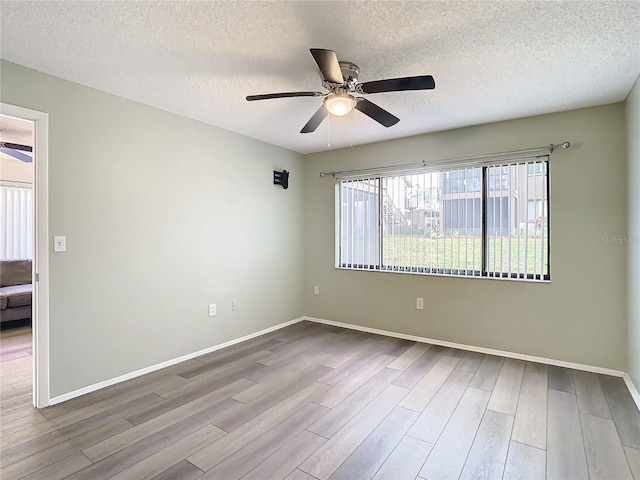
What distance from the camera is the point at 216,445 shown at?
201 cm

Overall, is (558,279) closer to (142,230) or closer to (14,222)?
(142,230)

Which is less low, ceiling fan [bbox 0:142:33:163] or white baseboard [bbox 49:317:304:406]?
ceiling fan [bbox 0:142:33:163]

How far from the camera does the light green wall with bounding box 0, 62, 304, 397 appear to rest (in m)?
2.55

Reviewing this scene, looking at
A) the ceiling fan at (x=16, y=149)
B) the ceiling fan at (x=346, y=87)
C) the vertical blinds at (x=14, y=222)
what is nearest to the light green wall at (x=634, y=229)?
the ceiling fan at (x=346, y=87)

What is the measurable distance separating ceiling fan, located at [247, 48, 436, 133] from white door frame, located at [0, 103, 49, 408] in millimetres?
1596

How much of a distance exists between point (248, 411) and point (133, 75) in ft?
8.57

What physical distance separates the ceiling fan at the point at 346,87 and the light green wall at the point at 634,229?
1884 mm

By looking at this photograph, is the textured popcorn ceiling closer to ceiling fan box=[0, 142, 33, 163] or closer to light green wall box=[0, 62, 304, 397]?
light green wall box=[0, 62, 304, 397]

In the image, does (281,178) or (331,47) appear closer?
(331,47)

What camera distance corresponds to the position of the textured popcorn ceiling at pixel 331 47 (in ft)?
5.75

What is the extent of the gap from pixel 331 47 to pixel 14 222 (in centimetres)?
619

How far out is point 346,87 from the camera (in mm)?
2238

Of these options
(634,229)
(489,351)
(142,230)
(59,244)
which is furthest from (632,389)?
(59,244)

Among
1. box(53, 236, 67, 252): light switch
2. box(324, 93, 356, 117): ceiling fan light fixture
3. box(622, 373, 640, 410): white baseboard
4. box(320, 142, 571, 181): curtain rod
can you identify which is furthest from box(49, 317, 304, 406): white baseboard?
box(622, 373, 640, 410): white baseboard
